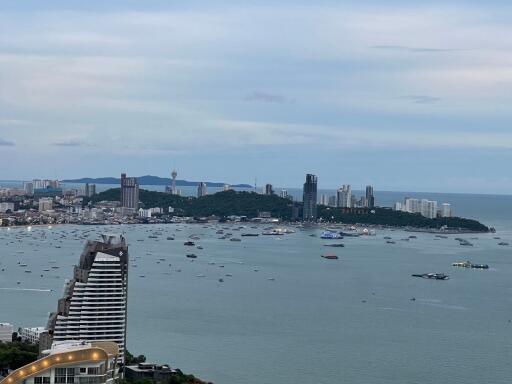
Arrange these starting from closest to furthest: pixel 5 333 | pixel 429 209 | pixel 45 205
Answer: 1. pixel 5 333
2. pixel 429 209
3. pixel 45 205

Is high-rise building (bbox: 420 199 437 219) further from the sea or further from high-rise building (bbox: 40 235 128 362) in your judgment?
high-rise building (bbox: 40 235 128 362)

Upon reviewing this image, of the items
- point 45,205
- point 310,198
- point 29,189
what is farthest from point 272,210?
point 29,189

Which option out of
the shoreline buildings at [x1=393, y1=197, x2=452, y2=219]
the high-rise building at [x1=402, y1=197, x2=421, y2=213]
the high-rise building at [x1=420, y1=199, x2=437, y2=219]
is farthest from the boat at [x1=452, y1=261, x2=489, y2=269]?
the high-rise building at [x1=402, y1=197, x2=421, y2=213]

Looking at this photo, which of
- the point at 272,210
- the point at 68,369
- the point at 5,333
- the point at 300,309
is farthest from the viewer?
the point at 272,210

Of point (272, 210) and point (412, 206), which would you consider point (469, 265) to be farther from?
point (412, 206)

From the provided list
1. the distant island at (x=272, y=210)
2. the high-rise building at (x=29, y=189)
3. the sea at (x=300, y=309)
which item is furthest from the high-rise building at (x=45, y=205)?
the sea at (x=300, y=309)

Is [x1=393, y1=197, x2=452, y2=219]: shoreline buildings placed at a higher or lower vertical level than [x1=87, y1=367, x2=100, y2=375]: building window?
higher

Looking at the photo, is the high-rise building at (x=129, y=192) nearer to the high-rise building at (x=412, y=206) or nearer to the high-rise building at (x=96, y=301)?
the high-rise building at (x=412, y=206)
